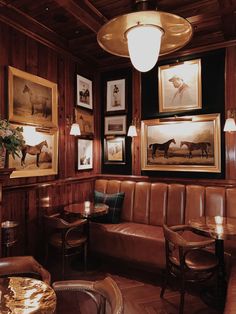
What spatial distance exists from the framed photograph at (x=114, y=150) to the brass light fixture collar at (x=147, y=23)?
2702 millimetres

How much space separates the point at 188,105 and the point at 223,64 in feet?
2.51

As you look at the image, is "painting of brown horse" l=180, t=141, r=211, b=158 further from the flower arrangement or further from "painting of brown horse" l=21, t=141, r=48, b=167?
the flower arrangement

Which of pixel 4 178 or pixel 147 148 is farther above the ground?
pixel 147 148

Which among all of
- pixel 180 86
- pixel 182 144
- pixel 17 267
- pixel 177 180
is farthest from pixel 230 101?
pixel 17 267

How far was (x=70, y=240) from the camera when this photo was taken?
3355mm

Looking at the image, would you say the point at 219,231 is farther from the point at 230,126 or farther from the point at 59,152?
the point at 59,152

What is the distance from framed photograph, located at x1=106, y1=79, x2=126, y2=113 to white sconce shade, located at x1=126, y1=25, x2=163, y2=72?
289cm

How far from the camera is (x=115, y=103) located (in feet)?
15.1

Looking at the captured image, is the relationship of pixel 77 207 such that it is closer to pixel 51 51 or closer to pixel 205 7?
pixel 51 51

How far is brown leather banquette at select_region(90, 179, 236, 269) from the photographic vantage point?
3338 millimetres

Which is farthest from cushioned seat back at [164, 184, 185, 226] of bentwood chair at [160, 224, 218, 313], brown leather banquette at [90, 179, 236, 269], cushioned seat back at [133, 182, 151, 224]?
bentwood chair at [160, 224, 218, 313]

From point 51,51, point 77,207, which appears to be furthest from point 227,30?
point 77,207

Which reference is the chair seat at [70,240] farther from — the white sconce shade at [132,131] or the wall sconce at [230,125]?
the wall sconce at [230,125]

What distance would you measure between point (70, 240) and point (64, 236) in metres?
0.28
